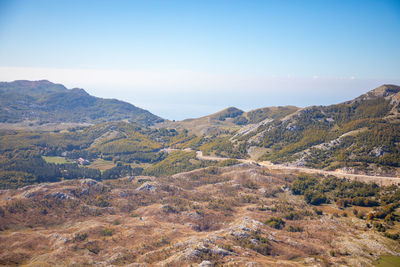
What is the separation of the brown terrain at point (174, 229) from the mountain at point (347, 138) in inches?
1619

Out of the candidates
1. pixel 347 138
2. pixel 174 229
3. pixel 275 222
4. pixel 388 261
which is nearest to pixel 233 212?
pixel 275 222

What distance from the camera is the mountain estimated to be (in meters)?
123

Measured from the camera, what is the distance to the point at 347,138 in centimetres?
14788

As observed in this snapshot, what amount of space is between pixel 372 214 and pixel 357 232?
14582mm

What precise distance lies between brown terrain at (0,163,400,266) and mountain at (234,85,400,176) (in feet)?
135

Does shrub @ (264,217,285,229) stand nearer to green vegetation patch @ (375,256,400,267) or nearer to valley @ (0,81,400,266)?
valley @ (0,81,400,266)

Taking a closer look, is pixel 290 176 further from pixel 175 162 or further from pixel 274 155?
pixel 175 162

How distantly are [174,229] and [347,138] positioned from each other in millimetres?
128304

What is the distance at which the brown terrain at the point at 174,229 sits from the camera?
57.0m

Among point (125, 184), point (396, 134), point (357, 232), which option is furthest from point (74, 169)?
point (396, 134)

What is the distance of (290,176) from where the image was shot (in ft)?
406

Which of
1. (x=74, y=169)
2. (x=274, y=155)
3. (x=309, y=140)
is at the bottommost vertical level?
(x=74, y=169)

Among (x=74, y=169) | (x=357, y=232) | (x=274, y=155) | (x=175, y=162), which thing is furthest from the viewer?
(x=175, y=162)

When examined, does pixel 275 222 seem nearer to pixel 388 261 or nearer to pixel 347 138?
pixel 388 261
